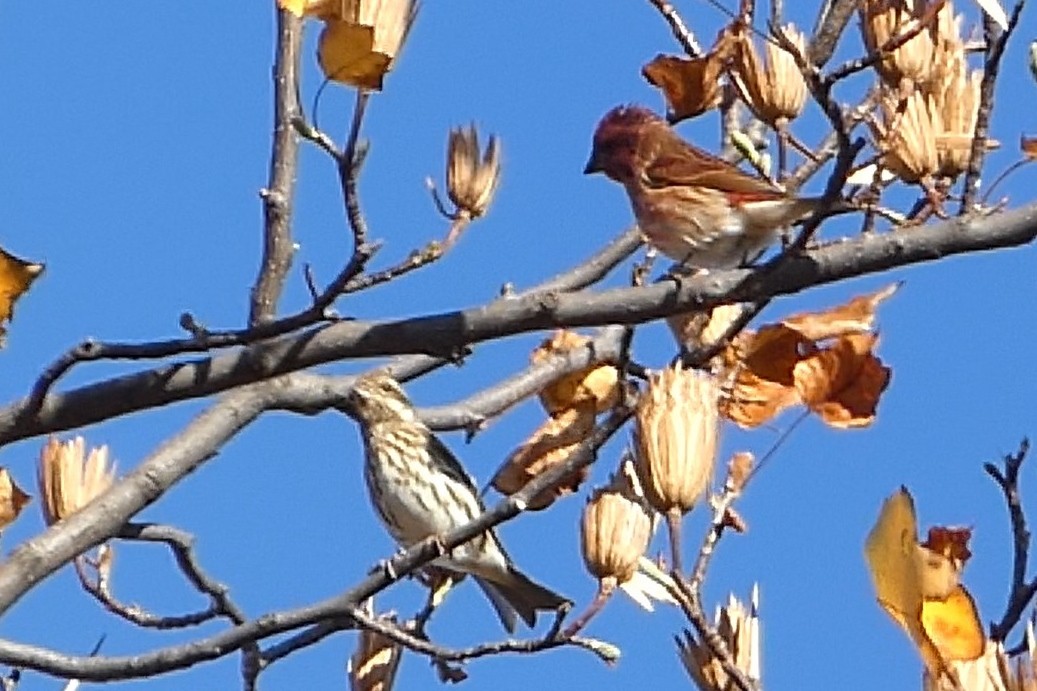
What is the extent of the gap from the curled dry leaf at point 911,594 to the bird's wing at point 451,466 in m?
3.70

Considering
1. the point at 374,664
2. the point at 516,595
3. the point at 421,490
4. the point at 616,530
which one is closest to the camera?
the point at 616,530

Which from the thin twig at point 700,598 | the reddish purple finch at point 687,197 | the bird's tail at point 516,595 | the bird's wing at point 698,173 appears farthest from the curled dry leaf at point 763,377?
the bird's tail at point 516,595

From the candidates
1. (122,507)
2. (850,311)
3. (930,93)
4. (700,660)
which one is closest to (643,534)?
(700,660)

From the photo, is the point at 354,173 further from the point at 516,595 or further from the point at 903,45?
the point at 516,595

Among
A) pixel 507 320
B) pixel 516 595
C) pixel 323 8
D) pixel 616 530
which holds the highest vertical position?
pixel 323 8

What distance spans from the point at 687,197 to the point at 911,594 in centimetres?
260

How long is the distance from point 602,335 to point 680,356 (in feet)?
2.63

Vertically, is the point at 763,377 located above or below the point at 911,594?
above

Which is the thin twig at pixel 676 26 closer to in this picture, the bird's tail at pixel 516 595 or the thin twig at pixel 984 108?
the thin twig at pixel 984 108

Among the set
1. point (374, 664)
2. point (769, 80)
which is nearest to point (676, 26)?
point (769, 80)

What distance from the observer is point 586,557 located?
252 cm

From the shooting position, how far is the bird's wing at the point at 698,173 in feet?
13.8

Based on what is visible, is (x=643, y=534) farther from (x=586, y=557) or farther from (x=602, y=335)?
(x=602, y=335)

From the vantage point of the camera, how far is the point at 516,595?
4.96 m
